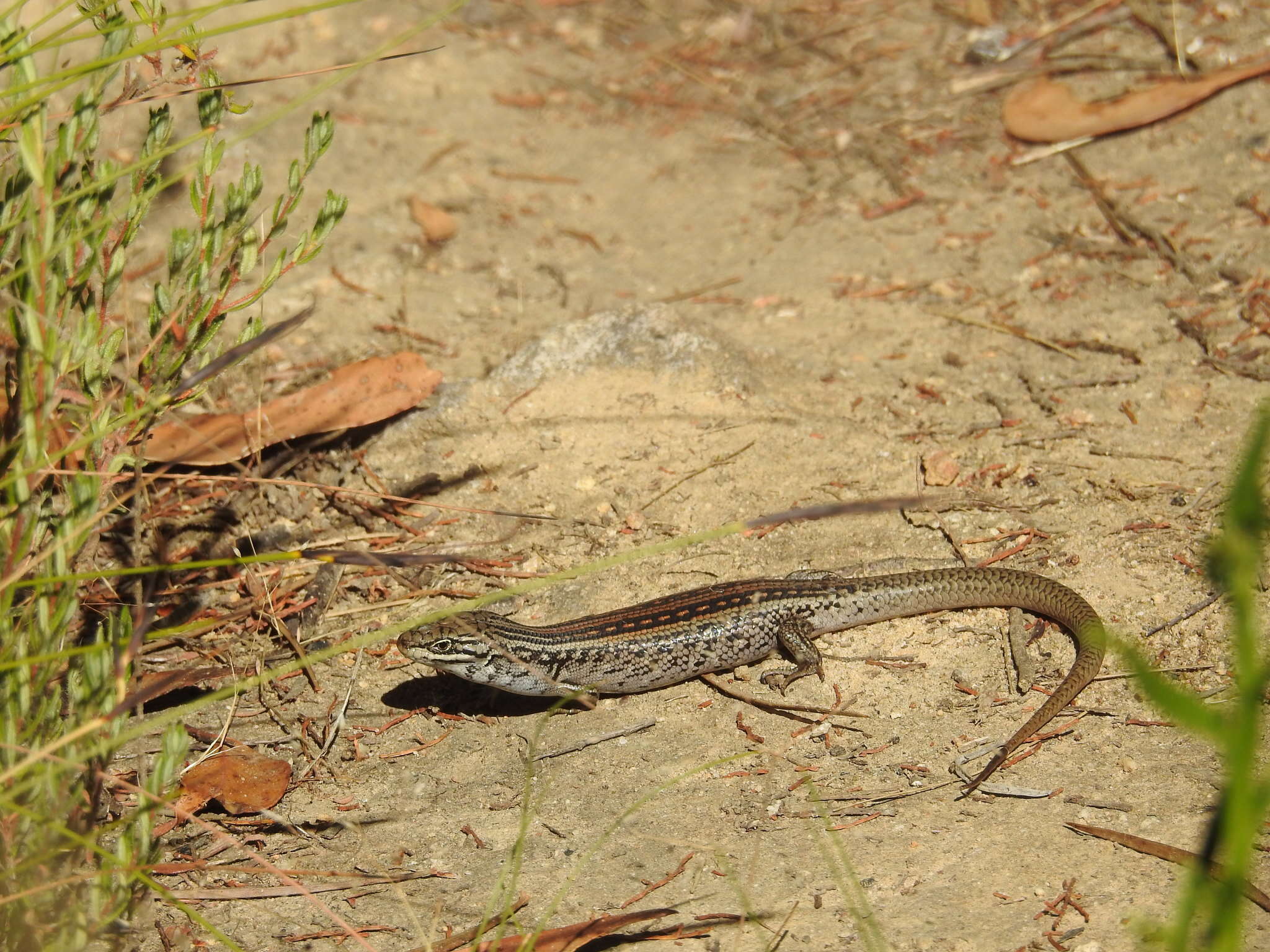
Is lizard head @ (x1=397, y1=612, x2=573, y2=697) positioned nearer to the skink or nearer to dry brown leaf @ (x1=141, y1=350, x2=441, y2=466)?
the skink

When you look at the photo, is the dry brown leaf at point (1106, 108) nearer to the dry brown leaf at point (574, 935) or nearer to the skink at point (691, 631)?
the skink at point (691, 631)

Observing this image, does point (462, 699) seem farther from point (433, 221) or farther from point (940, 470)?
point (433, 221)

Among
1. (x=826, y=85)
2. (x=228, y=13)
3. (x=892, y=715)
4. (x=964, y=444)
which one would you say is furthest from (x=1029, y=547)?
(x=228, y=13)

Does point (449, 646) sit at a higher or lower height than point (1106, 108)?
lower

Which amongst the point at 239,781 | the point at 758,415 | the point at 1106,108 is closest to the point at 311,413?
the point at 239,781

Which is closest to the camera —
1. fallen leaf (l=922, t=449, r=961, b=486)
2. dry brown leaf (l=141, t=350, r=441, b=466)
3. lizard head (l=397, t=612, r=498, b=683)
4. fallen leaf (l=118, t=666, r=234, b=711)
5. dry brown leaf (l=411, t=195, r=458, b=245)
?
fallen leaf (l=118, t=666, r=234, b=711)

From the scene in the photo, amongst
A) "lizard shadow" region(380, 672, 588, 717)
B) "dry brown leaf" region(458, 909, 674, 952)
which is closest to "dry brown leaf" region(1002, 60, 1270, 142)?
"lizard shadow" region(380, 672, 588, 717)

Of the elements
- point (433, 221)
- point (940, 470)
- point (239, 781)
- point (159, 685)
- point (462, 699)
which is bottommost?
point (462, 699)
